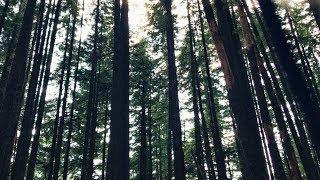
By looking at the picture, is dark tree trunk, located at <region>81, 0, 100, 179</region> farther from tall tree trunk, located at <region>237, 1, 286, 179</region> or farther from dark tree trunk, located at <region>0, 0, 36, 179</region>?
tall tree trunk, located at <region>237, 1, 286, 179</region>

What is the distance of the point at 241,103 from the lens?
6914 mm

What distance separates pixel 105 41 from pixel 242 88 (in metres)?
20.1

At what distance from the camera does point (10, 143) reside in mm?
8992

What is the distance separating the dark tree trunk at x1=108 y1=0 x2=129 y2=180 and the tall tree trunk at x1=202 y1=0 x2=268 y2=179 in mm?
3358

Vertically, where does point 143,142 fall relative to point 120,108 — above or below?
above

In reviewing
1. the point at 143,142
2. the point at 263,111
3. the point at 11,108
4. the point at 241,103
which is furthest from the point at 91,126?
the point at 241,103

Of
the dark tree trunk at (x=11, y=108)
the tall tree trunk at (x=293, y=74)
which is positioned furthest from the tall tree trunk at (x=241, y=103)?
the dark tree trunk at (x=11, y=108)

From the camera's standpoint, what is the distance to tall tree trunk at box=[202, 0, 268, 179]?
21.0ft

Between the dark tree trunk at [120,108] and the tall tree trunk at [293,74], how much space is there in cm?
662

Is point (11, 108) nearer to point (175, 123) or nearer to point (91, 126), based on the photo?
point (175, 123)

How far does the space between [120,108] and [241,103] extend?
3.80 meters

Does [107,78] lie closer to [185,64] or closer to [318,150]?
[185,64]

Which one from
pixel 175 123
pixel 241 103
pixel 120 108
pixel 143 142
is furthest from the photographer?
pixel 143 142

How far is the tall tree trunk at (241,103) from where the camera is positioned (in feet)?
21.0
